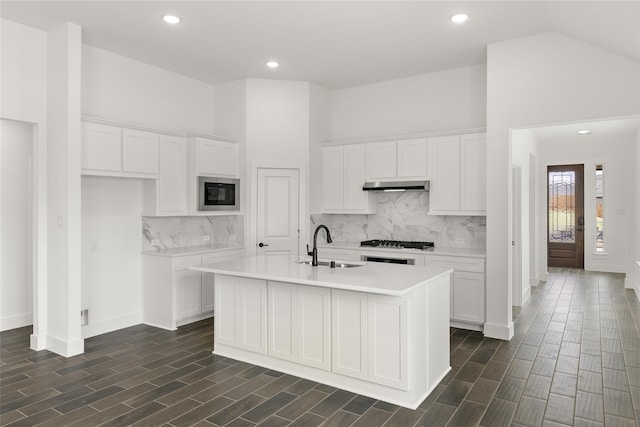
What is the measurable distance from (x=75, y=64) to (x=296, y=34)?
7.19 ft

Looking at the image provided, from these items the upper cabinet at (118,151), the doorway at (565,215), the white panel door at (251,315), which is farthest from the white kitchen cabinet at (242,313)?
the doorway at (565,215)

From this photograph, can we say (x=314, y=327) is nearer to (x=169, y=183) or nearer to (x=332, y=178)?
(x=169, y=183)

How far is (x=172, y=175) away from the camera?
5316 millimetres

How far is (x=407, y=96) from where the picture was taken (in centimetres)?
609

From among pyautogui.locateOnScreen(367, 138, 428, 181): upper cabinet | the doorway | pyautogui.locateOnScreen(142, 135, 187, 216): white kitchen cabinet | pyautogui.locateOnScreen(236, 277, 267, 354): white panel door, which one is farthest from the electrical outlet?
the doorway

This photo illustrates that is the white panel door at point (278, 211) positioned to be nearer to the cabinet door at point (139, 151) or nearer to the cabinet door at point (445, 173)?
the cabinet door at point (139, 151)

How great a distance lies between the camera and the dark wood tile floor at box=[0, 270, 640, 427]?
2.95m

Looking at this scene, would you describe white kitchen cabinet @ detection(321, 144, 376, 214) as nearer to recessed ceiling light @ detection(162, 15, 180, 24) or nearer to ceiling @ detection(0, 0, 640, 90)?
ceiling @ detection(0, 0, 640, 90)

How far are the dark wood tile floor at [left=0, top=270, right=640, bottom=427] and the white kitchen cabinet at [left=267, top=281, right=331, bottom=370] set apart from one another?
0.68 ft

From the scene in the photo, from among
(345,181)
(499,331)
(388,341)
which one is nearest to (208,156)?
(345,181)

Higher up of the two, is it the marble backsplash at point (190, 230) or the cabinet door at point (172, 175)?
the cabinet door at point (172, 175)

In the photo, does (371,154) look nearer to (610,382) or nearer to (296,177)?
(296,177)

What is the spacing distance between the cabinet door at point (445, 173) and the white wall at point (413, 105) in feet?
1.71

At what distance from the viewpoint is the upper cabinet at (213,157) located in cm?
545
